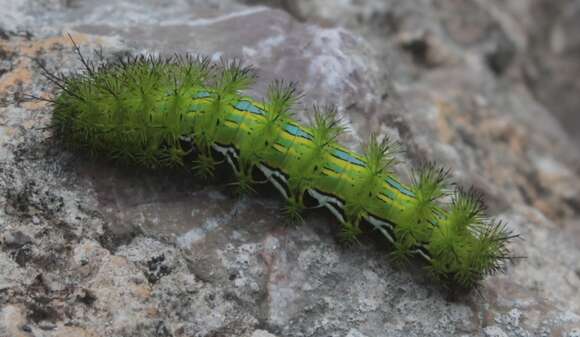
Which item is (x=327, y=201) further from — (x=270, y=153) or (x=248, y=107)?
(x=248, y=107)

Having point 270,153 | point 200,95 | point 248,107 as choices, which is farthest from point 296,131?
point 200,95

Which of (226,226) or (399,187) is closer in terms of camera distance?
(226,226)

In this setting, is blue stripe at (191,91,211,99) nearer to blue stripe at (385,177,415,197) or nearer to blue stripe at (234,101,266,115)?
blue stripe at (234,101,266,115)

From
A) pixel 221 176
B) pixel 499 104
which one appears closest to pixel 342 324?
pixel 221 176

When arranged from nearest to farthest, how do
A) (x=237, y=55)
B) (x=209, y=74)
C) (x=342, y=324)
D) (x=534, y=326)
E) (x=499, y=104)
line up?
1. (x=342, y=324)
2. (x=534, y=326)
3. (x=209, y=74)
4. (x=237, y=55)
5. (x=499, y=104)

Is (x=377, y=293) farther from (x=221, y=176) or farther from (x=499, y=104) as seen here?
(x=499, y=104)
